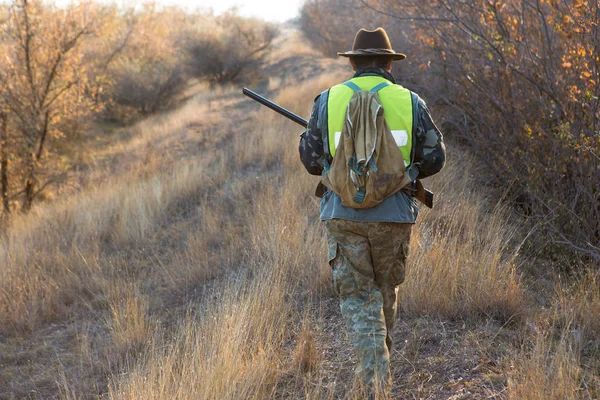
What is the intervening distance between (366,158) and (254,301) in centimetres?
147

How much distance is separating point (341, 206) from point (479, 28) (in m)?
3.90

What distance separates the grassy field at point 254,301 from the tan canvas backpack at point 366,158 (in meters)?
1.09

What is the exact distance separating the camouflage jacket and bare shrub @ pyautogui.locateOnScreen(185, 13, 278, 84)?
1967 cm

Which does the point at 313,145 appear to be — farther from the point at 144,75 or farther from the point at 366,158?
the point at 144,75

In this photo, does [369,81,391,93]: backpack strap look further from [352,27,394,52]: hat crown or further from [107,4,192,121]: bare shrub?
[107,4,192,121]: bare shrub

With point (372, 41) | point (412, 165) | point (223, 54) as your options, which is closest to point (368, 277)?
point (412, 165)

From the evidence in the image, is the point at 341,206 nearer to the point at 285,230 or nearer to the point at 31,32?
the point at 285,230

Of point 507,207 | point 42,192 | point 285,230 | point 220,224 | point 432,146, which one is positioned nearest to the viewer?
point 432,146

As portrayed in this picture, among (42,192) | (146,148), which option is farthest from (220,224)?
(42,192)

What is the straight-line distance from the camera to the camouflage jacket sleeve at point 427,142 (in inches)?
112

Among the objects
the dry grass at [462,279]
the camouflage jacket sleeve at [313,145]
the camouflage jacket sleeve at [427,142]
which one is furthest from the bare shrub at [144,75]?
the camouflage jacket sleeve at [427,142]

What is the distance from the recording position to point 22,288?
5.26 m

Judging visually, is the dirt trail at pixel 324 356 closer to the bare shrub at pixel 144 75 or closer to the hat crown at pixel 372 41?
the hat crown at pixel 372 41

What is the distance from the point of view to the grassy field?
3.08 m
